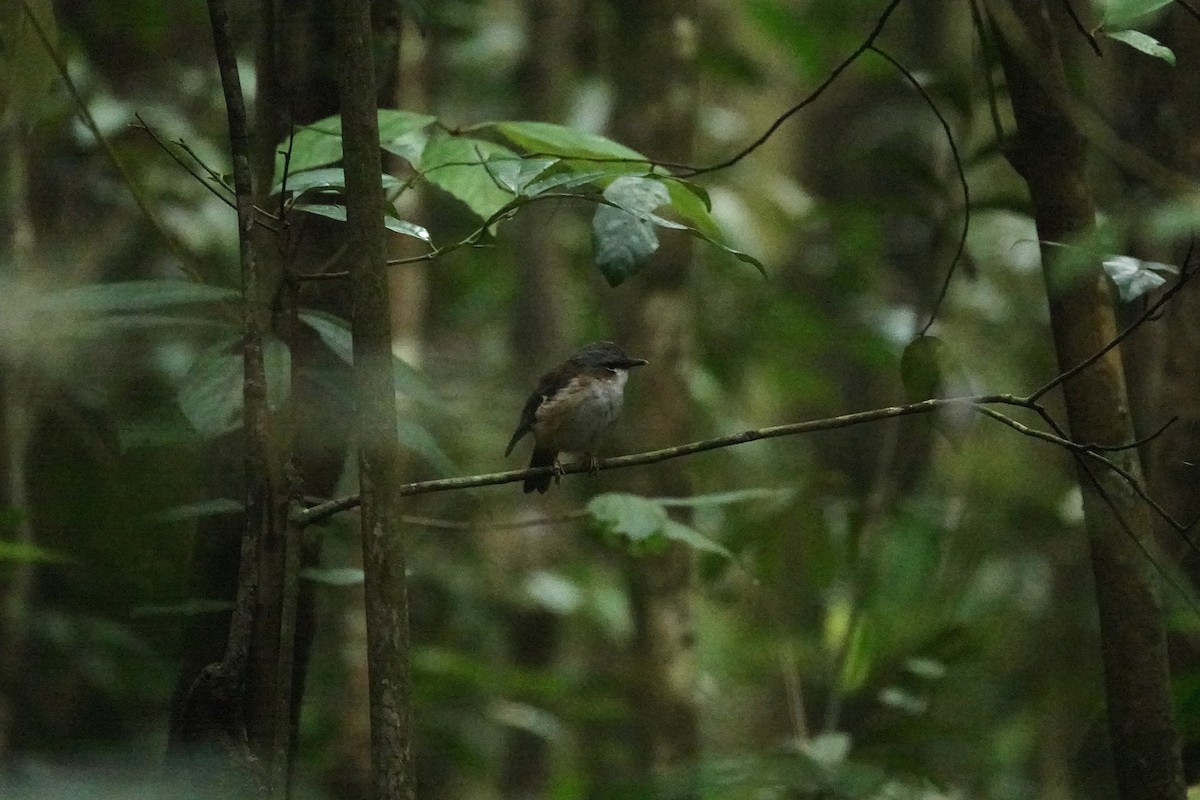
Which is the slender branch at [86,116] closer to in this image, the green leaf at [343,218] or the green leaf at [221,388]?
the green leaf at [221,388]

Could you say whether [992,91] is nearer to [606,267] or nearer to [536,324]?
[606,267]

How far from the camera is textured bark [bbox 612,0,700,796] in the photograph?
537 centimetres

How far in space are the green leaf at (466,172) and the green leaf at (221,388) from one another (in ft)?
1.85

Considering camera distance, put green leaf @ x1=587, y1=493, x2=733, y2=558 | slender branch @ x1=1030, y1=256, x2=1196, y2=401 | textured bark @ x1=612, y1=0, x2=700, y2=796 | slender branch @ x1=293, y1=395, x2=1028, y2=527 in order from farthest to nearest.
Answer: textured bark @ x1=612, y1=0, x2=700, y2=796, green leaf @ x1=587, y1=493, x2=733, y2=558, slender branch @ x1=1030, y1=256, x2=1196, y2=401, slender branch @ x1=293, y1=395, x2=1028, y2=527

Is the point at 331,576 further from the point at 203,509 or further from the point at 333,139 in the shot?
the point at 333,139

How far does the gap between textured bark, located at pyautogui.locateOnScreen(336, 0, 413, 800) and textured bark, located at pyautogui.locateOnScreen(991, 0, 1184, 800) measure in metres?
1.55

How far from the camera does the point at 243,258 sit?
2.19 m

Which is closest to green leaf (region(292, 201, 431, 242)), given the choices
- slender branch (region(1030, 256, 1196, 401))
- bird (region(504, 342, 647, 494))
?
slender branch (region(1030, 256, 1196, 401))

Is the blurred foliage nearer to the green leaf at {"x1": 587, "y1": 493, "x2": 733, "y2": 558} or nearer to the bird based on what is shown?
the green leaf at {"x1": 587, "y1": 493, "x2": 733, "y2": 558}

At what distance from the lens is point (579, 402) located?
4.86 metres

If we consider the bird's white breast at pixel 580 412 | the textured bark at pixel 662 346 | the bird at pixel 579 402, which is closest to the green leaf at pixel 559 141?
the bird at pixel 579 402

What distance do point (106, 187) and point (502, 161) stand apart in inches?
139

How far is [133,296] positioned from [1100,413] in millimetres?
2157

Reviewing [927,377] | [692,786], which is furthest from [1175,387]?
[692,786]
